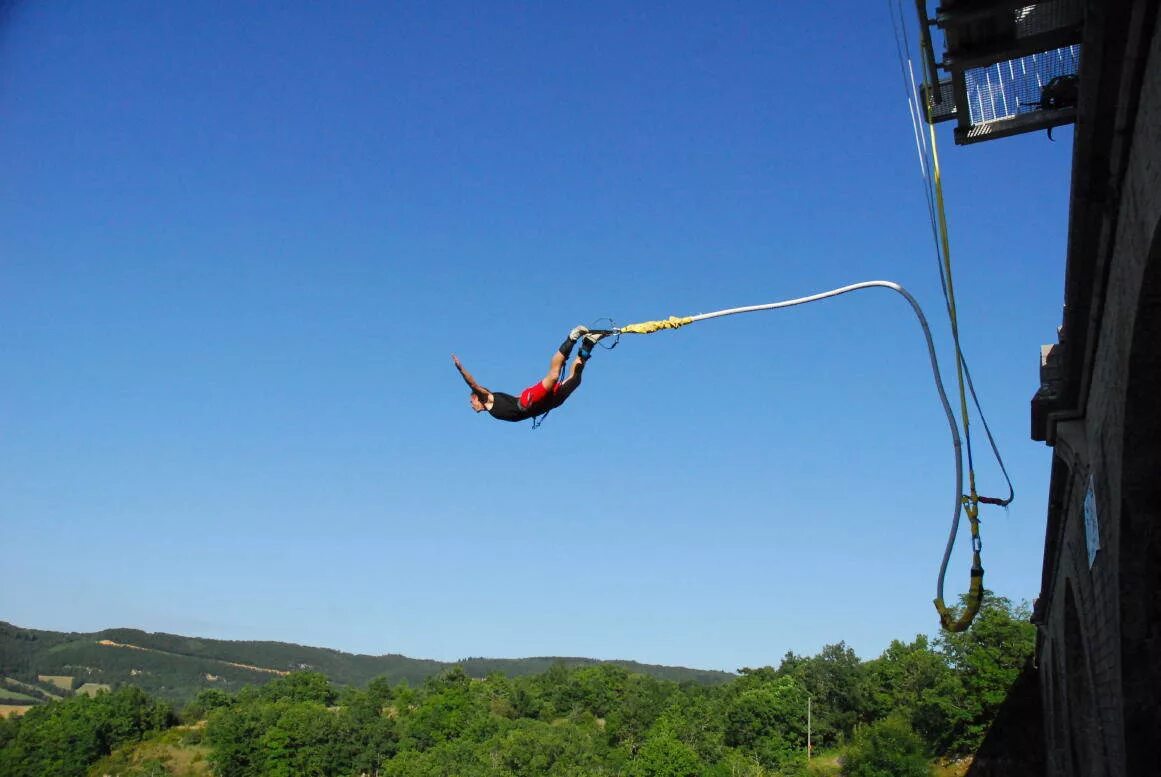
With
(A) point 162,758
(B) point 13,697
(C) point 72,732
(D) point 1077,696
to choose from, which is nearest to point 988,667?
(D) point 1077,696

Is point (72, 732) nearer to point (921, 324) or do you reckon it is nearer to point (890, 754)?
point (890, 754)

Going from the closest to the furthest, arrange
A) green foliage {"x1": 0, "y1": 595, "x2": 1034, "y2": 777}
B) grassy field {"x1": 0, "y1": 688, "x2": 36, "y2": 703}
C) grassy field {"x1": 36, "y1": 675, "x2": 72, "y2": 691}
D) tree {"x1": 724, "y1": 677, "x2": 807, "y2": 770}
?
green foliage {"x1": 0, "y1": 595, "x2": 1034, "y2": 777}
tree {"x1": 724, "y1": 677, "x2": 807, "y2": 770}
grassy field {"x1": 0, "y1": 688, "x2": 36, "y2": 703}
grassy field {"x1": 36, "y1": 675, "x2": 72, "y2": 691}

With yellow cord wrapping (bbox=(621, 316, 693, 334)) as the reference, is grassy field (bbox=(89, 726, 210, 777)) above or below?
below

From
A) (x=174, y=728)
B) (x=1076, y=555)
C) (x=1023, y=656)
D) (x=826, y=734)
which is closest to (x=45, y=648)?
(x=174, y=728)

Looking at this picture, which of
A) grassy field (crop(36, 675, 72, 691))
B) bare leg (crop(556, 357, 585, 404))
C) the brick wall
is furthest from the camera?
grassy field (crop(36, 675, 72, 691))

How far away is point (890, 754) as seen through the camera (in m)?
56.8

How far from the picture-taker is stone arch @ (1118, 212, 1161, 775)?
223 inches

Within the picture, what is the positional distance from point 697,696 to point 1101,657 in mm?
91143

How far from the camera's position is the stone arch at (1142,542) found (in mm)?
5668

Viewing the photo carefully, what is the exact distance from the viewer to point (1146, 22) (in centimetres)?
475

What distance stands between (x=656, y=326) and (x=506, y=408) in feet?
5.80

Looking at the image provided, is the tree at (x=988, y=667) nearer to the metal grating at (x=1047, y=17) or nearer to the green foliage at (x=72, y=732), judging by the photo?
the metal grating at (x=1047, y=17)

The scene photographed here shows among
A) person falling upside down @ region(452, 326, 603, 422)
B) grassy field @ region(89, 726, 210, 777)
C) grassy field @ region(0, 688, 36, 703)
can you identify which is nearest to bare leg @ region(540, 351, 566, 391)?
person falling upside down @ region(452, 326, 603, 422)

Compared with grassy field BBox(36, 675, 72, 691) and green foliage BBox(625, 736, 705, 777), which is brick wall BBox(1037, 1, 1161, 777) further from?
grassy field BBox(36, 675, 72, 691)
